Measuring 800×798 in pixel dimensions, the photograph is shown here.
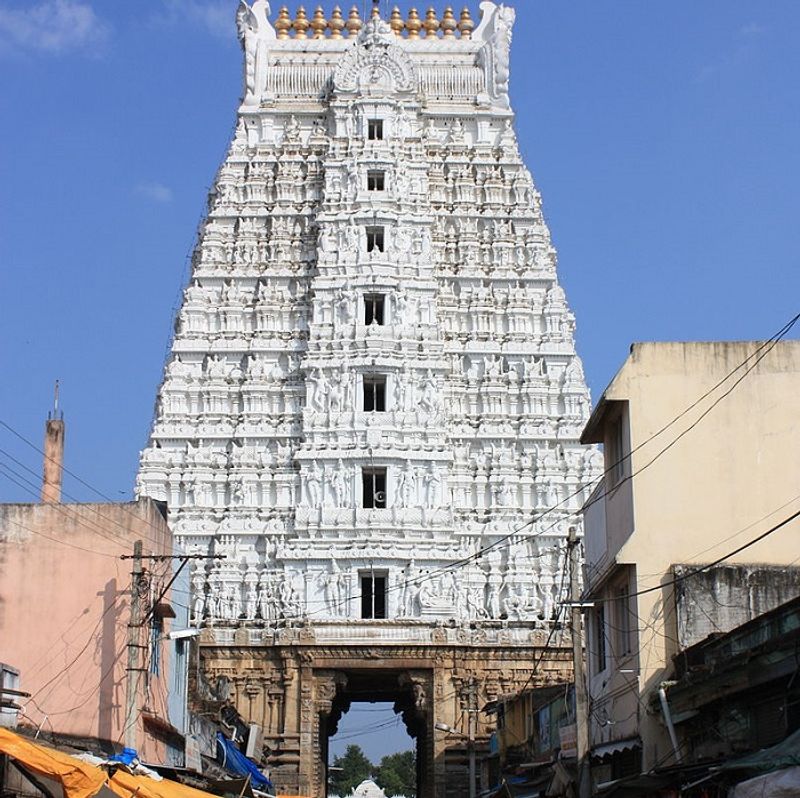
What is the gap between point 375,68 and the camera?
58.9 metres

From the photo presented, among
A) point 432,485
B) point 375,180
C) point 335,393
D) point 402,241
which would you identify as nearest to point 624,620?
point 432,485

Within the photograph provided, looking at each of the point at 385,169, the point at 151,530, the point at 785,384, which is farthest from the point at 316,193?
the point at 785,384

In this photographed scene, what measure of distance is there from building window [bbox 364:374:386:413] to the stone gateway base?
9.31 meters

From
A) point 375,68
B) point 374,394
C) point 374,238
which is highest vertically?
point 375,68

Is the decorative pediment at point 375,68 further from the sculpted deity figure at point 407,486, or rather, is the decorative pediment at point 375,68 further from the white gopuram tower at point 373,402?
the sculpted deity figure at point 407,486

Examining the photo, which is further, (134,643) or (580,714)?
(134,643)

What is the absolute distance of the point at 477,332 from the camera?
5484 cm

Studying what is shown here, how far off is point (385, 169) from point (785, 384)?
33.5 metres

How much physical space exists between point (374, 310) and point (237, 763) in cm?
2105

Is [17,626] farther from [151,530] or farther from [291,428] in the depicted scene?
[291,428]

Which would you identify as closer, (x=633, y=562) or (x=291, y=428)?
(x=633, y=562)

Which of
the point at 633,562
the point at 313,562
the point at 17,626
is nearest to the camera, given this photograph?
the point at 633,562

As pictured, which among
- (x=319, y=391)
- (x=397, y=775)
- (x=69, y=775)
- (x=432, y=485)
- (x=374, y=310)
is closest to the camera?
(x=69, y=775)

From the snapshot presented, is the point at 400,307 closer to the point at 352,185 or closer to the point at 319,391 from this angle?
the point at 319,391
